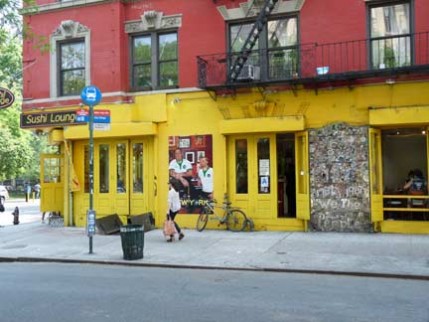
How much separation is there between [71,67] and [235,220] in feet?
24.5

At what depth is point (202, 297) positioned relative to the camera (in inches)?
318

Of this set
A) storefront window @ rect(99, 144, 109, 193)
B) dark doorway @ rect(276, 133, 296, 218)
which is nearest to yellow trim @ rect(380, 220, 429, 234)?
dark doorway @ rect(276, 133, 296, 218)

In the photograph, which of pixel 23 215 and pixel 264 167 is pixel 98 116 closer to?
pixel 264 167

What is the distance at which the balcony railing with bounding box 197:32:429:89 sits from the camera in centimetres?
1405

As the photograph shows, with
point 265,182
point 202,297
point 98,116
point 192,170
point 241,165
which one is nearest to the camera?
point 202,297

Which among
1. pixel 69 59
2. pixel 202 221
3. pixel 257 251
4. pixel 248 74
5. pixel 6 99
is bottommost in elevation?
pixel 257 251

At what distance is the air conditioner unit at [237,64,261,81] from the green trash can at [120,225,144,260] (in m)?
5.62

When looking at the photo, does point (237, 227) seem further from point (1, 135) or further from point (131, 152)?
point (1, 135)

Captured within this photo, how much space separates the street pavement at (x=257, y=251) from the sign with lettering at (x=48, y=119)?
3.65 metres

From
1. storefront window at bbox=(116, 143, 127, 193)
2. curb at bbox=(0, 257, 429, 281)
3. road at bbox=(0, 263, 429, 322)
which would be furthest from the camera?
storefront window at bbox=(116, 143, 127, 193)

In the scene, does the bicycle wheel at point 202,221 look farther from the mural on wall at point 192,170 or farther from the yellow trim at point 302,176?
the yellow trim at point 302,176

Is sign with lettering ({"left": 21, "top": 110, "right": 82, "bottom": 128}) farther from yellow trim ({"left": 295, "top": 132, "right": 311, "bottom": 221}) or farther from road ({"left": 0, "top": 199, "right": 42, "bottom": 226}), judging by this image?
yellow trim ({"left": 295, "top": 132, "right": 311, "bottom": 221})

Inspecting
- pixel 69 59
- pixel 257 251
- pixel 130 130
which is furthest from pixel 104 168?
pixel 257 251

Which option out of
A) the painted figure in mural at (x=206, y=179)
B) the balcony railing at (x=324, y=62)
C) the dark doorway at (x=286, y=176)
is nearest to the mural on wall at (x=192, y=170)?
the painted figure in mural at (x=206, y=179)
